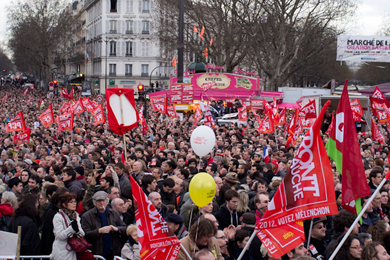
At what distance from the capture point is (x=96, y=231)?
18.0ft

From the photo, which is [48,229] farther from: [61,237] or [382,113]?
[382,113]

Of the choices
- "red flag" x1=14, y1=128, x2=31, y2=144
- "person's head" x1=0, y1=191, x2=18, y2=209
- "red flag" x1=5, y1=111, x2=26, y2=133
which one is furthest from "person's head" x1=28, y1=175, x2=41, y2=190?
"red flag" x1=5, y1=111, x2=26, y2=133

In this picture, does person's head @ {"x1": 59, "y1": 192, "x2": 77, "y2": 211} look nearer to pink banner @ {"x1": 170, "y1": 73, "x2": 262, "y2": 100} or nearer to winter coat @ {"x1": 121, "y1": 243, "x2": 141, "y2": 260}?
winter coat @ {"x1": 121, "y1": 243, "x2": 141, "y2": 260}

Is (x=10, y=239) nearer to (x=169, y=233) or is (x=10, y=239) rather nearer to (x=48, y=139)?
(x=169, y=233)

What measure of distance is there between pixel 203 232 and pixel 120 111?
192 inches

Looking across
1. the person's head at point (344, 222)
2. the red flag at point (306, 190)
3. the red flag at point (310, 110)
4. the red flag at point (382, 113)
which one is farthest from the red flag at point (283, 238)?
the red flag at point (382, 113)

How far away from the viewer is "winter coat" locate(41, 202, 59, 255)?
559 cm

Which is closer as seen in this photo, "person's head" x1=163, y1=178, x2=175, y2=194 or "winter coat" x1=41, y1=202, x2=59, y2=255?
"winter coat" x1=41, y1=202, x2=59, y2=255

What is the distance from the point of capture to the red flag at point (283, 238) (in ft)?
13.7

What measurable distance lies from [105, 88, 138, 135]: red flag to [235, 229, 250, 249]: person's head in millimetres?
4253

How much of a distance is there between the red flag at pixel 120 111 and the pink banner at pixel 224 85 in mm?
23043

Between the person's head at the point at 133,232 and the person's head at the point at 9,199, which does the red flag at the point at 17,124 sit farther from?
the person's head at the point at 133,232

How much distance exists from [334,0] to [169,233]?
3286 cm

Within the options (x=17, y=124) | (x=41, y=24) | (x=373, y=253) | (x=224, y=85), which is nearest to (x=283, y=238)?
(x=373, y=253)
